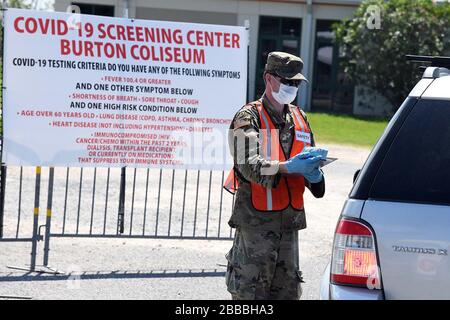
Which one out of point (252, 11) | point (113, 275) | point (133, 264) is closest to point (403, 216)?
point (113, 275)

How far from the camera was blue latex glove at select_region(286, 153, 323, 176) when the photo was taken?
4.65 m

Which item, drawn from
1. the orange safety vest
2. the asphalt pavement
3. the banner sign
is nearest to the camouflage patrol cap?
the orange safety vest

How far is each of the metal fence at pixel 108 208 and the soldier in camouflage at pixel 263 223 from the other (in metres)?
2.92

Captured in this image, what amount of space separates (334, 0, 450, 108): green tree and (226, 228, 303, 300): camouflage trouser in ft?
72.2

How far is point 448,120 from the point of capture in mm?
3807

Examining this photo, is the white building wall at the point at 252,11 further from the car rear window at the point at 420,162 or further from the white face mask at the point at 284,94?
the car rear window at the point at 420,162

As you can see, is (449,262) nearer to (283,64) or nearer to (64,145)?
(283,64)

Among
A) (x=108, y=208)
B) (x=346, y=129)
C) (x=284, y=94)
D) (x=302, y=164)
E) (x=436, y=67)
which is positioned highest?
(x=436, y=67)

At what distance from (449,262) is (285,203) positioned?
1462 millimetres

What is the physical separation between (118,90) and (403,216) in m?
4.27

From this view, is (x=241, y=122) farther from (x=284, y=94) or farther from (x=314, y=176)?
(x=314, y=176)

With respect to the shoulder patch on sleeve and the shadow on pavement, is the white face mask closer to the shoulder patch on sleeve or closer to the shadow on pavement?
the shoulder patch on sleeve

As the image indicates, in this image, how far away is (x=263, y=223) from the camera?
4.91 metres
